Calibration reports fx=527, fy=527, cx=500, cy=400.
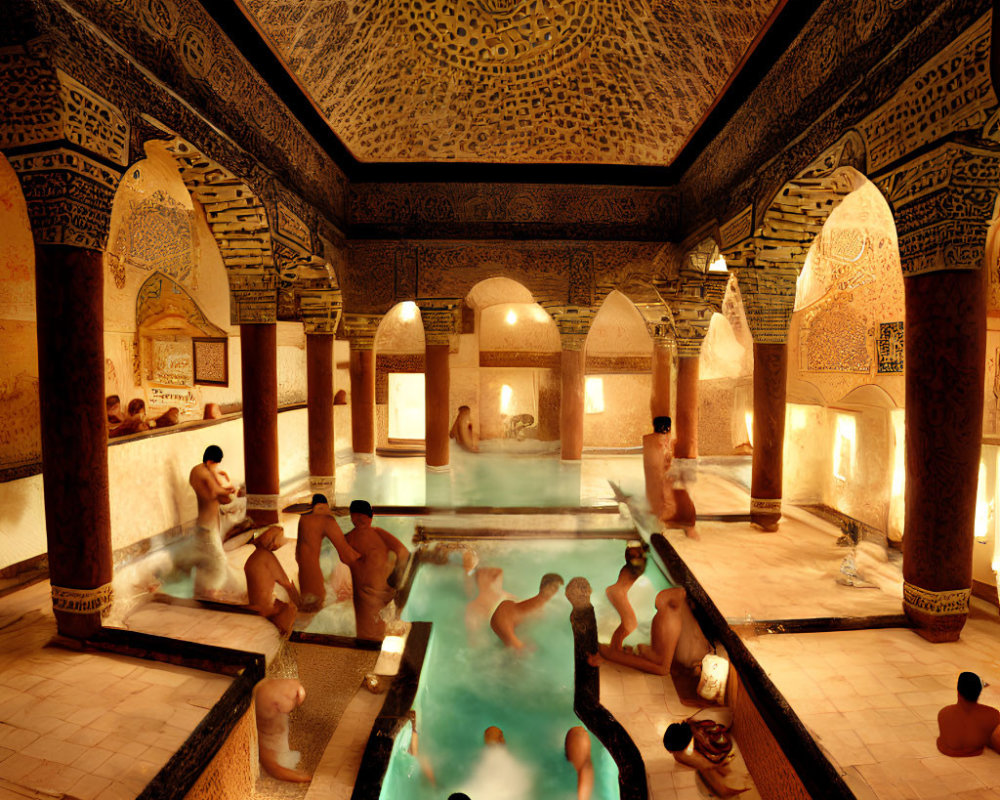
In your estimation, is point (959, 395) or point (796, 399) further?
point (796, 399)

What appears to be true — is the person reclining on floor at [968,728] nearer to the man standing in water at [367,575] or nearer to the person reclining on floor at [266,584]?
the man standing in water at [367,575]

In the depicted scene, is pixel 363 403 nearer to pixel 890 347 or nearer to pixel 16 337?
pixel 16 337

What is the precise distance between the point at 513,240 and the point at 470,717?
6246mm

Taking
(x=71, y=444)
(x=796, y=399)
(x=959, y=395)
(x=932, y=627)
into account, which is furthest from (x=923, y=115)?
(x=71, y=444)

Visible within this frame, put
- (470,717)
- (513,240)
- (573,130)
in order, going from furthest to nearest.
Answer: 1. (513,240)
2. (573,130)
3. (470,717)

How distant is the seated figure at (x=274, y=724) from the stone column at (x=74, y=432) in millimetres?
1210

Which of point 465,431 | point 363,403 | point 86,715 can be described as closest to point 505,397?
point 465,431

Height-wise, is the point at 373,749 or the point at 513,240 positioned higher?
the point at 513,240

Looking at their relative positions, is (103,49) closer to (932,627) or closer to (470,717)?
(470,717)

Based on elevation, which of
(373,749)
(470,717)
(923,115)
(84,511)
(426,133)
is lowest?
(470,717)

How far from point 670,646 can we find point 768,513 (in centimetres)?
284

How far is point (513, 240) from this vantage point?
26.1 ft

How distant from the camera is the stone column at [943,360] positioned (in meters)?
3.07

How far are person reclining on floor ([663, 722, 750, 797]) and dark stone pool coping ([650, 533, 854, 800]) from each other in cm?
35
